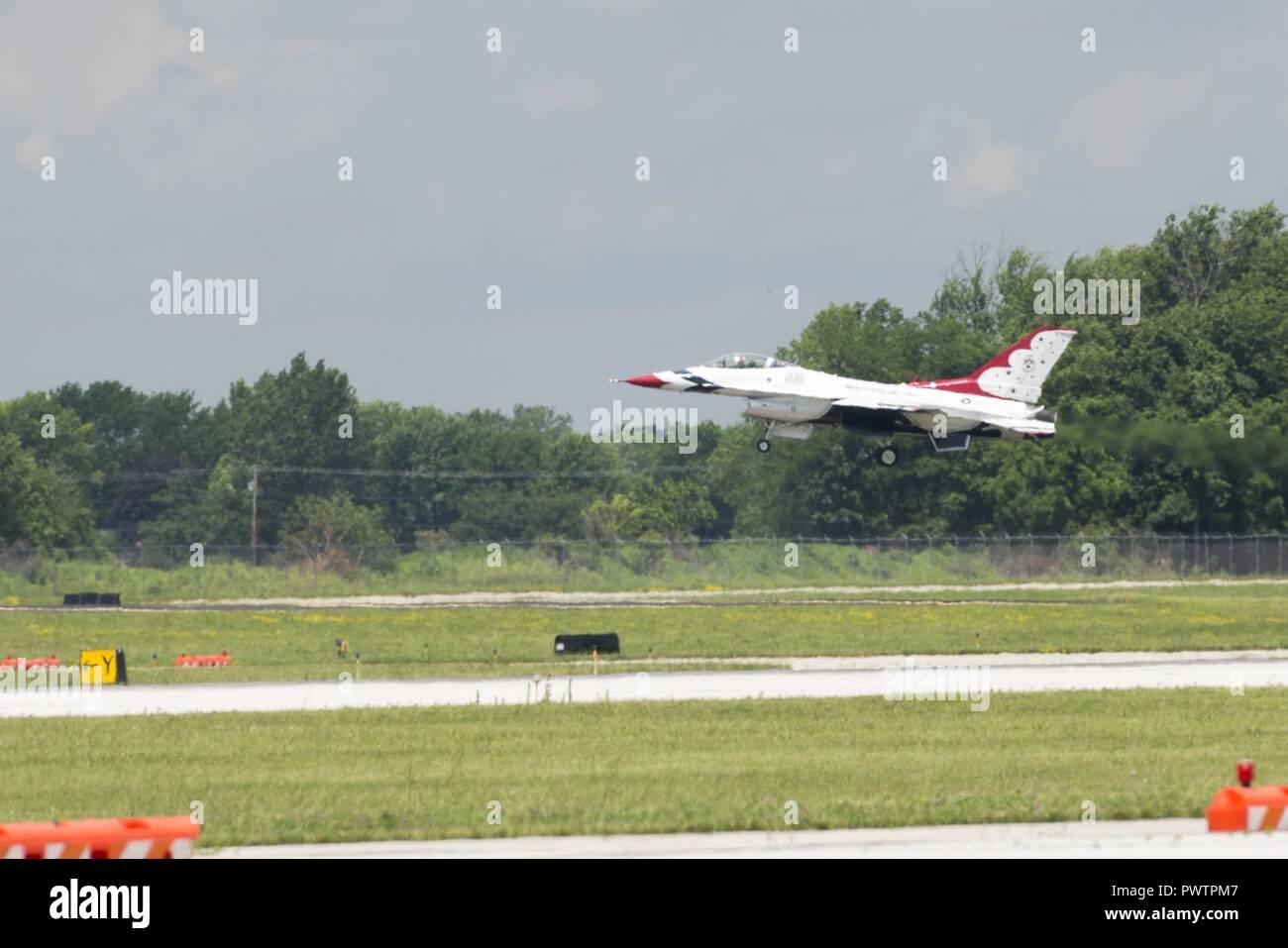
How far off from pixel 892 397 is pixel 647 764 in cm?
3432

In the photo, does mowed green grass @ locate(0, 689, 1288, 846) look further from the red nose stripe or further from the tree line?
the tree line

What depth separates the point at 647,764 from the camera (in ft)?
78.4

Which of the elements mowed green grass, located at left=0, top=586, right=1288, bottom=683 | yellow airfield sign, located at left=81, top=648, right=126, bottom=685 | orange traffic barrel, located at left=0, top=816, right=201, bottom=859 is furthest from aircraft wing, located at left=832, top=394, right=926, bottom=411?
orange traffic barrel, located at left=0, top=816, right=201, bottom=859

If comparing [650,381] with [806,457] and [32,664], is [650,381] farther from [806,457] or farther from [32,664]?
[806,457]

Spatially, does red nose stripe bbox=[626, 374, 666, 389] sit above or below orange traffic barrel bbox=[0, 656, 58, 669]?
above

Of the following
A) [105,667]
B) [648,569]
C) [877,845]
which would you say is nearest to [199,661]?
[105,667]

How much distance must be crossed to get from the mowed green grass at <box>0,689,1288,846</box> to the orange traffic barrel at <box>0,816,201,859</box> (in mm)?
3606

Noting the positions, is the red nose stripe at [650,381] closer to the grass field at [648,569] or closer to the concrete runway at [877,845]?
the grass field at [648,569]

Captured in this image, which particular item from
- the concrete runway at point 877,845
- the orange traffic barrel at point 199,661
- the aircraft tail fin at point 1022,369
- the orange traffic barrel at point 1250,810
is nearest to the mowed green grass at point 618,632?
the orange traffic barrel at point 199,661

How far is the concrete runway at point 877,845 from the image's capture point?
55.0 feet

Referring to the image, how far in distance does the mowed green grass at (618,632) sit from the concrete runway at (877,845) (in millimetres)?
21147

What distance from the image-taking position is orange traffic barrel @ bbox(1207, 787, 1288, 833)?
16.5 metres

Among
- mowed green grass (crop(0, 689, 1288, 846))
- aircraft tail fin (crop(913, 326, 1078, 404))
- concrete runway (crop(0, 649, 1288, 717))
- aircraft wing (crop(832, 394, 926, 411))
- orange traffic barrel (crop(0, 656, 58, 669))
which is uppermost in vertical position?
aircraft tail fin (crop(913, 326, 1078, 404))

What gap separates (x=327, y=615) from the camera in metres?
57.9
